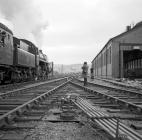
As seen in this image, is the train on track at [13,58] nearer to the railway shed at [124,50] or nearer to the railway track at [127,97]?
the railway track at [127,97]

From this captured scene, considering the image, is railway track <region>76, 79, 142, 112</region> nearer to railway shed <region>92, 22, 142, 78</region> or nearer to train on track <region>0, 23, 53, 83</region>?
train on track <region>0, 23, 53, 83</region>

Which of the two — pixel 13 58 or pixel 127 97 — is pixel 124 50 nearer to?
pixel 13 58

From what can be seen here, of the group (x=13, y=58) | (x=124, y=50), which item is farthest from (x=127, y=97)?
(x=124, y=50)

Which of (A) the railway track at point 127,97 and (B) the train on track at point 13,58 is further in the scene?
(B) the train on track at point 13,58

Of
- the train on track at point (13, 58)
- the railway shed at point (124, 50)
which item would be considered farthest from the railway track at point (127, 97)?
the railway shed at point (124, 50)

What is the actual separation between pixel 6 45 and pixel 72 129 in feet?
41.4

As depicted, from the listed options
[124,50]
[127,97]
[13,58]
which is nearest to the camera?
[127,97]

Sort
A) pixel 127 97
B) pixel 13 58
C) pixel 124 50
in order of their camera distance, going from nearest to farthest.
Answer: pixel 127 97 → pixel 13 58 → pixel 124 50

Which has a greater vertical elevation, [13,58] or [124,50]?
[124,50]

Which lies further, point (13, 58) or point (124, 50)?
point (124, 50)

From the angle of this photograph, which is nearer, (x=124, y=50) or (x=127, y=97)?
(x=127, y=97)

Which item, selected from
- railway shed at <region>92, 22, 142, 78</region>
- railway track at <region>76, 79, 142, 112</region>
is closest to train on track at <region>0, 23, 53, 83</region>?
railway track at <region>76, 79, 142, 112</region>

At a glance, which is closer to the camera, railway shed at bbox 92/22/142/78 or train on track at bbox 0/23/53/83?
train on track at bbox 0/23/53/83

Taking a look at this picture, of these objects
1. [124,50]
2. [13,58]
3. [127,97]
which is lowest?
[127,97]
